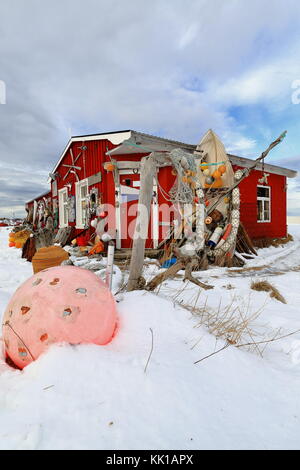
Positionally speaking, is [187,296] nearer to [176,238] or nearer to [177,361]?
[177,361]

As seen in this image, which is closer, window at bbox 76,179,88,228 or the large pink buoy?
the large pink buoy

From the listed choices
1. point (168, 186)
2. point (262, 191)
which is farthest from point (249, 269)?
point (262, 191)

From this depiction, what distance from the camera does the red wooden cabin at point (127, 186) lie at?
8.15 metres

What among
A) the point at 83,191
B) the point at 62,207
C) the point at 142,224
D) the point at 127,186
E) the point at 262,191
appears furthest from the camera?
the point at 62,207

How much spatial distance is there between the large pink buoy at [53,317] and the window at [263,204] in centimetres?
1132

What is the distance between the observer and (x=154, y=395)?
1.41 metres

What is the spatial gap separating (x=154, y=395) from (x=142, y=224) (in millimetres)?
2180

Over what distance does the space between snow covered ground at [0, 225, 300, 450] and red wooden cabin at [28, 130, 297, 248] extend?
3869 millimetres

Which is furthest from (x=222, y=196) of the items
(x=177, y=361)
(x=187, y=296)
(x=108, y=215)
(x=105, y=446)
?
(x=105, y=446)

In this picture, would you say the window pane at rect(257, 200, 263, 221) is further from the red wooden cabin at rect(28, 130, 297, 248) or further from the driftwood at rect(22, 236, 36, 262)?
the driftwood at rect(22, 236, 36, 262)

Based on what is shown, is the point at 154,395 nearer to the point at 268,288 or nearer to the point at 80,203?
the point at 268,288

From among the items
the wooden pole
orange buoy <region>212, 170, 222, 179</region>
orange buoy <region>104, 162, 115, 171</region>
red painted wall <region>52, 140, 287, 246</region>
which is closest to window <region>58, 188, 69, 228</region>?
red painted wall <region>52, 140, 287, 246</region>

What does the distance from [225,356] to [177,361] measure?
429 millimetres

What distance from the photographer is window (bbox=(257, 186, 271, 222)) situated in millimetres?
11945
